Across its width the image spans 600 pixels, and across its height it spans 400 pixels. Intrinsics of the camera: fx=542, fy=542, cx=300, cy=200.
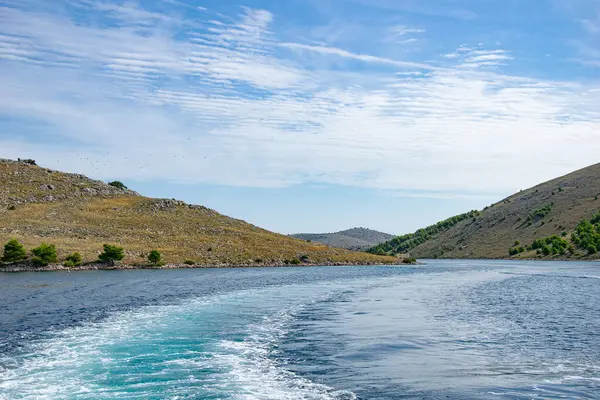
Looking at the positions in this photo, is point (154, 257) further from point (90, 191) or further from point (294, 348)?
point (294, 348)

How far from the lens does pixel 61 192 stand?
137125 mm

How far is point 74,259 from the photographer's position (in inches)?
3484

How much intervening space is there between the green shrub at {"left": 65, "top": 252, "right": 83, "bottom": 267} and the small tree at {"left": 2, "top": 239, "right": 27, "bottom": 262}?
6427 millimetres

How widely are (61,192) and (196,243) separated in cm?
4455

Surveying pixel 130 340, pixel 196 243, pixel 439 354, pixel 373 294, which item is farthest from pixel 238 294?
pixel 196 243

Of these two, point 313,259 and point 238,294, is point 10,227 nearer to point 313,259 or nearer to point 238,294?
point 313,259

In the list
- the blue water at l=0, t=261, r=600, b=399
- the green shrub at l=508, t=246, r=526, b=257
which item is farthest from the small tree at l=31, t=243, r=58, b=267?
the green shrub at l=508, t=246, r=526, b=257

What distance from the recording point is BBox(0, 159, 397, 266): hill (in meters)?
104

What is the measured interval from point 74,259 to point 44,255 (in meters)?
4.54

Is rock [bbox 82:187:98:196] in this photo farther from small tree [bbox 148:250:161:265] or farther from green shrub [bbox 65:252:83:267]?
green shrub [bbox 65:252:83:267]

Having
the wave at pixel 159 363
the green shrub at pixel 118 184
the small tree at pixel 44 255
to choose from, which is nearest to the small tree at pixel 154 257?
the small tree at pixel 44 255

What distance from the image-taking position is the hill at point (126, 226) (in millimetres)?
104438

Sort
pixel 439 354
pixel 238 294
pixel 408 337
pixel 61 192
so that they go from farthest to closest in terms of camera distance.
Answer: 1. pixel 61 192
2. pixel 238 294
3. pixel 408 337
4. pixel 439 354

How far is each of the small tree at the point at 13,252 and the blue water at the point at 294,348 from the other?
148 ft
